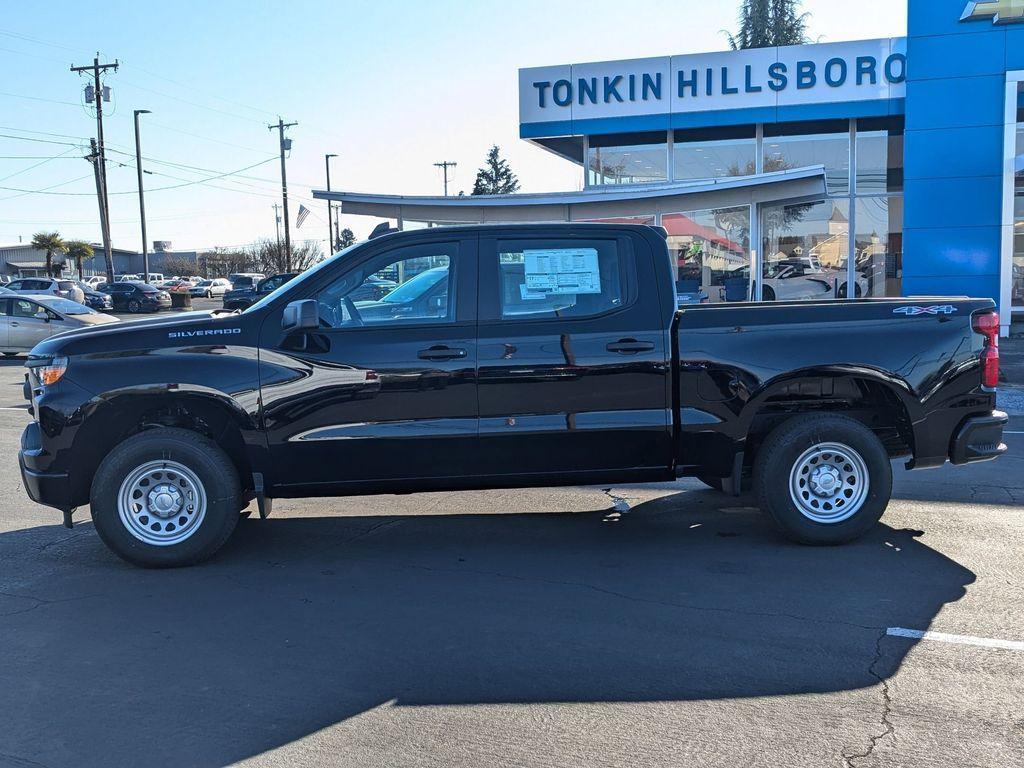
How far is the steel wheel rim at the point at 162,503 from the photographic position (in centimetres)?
572

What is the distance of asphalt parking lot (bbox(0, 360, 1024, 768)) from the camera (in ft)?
11.8

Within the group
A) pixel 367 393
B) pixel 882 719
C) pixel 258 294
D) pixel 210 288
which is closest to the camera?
pixel 882 719

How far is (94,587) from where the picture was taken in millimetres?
5484

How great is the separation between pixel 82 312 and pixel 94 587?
17731 mm

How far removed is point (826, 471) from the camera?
600cm

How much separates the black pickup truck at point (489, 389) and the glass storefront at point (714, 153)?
1845 centimetres

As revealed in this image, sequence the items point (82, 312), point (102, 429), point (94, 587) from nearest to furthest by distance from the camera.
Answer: point (94, 587) < point (102, 429) < point (82, 312)

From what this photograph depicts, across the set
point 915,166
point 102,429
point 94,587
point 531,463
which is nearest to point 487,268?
point 531,463

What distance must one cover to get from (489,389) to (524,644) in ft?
5.69

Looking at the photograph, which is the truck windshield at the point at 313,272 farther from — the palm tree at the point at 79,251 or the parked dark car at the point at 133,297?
the palm tree at the point at 79,251

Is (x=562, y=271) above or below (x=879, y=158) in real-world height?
below

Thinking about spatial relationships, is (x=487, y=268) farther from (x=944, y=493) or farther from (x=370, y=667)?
(x=944, y=493)

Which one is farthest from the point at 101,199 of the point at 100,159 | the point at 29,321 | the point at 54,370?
the point at 54,370

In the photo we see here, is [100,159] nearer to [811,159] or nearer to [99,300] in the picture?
[99,300]
